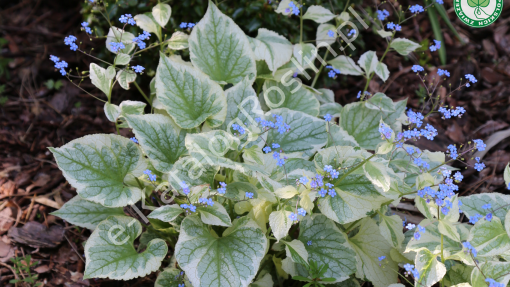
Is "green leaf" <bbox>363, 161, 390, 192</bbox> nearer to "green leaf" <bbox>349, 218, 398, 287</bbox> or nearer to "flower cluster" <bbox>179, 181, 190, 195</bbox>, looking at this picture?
"green leaf" <bbox>349, 218, 398, 287</bbox>

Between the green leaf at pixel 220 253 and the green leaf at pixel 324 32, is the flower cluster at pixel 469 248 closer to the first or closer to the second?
the green leaf at pixel 220 253

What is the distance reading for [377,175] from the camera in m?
1.66

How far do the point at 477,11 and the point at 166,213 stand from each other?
2.45 meters

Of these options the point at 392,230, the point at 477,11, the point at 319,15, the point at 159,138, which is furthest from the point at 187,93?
the point at 477,11

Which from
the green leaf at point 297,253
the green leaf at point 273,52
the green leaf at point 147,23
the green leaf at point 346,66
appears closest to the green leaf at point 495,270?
the green leaf at point 297,253

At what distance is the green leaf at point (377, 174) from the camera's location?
1.64 meters

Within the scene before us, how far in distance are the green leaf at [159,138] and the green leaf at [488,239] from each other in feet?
4.26

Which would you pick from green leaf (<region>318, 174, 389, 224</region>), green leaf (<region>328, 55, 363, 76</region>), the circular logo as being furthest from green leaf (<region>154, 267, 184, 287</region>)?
the circular logo

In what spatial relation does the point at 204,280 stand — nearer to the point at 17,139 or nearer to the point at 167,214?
the point at 167,214

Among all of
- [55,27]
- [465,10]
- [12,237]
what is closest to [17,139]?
[12,237]

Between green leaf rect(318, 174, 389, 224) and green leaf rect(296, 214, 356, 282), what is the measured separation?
0.21 metres

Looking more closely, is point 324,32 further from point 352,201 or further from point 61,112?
point 61,112

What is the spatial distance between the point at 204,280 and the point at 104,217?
29.1 inches

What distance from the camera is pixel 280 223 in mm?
1766
